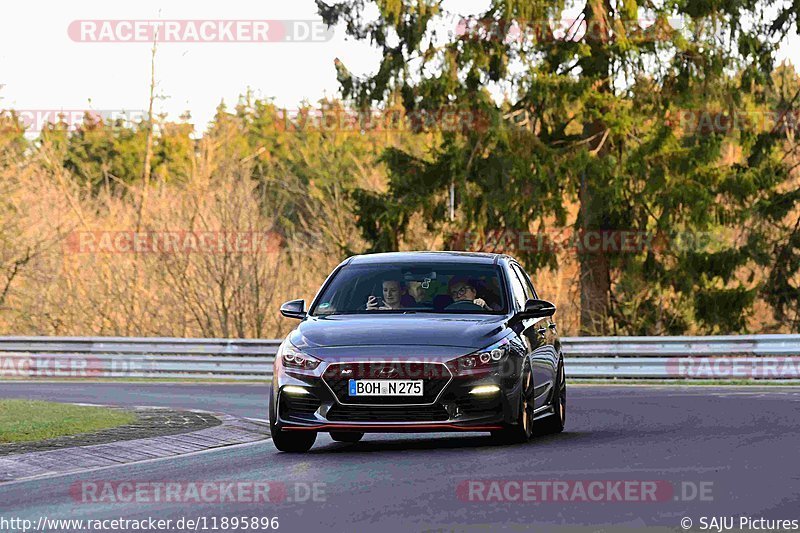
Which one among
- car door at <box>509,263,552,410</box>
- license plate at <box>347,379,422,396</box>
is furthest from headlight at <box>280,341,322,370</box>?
car door at <box>509,263,552,410</box>

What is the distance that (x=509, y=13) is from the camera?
123ft

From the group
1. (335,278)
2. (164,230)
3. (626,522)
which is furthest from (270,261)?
(626,522)

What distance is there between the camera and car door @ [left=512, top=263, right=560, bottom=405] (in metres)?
14.7

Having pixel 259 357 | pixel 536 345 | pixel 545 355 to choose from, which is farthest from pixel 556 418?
pixel 259 357

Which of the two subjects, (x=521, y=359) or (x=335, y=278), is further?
(x=335, y=278)

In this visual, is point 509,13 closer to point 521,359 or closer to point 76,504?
point 521,359

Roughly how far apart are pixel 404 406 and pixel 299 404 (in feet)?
2.95

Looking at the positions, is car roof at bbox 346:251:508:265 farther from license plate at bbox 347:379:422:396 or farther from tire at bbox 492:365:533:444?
license plate at bbox 347:379:422:396

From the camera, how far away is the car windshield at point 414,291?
14461 millimetres

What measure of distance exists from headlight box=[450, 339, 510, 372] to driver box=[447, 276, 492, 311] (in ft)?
3.93

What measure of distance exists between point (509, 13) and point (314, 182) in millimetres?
34672

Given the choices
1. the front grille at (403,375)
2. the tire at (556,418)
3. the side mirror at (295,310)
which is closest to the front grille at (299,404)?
the front grille at (403,375)

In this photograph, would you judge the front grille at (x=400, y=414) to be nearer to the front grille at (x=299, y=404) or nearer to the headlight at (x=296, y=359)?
the front grille at (x=299, y=404)

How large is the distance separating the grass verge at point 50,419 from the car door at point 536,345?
4325 millimetres
